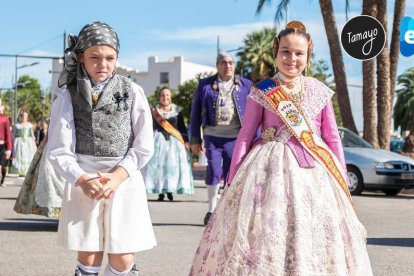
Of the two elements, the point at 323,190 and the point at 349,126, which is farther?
the point at 349,126

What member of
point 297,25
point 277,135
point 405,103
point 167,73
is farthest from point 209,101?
point 167,73

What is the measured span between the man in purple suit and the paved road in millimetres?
829

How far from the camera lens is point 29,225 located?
32.8 feet

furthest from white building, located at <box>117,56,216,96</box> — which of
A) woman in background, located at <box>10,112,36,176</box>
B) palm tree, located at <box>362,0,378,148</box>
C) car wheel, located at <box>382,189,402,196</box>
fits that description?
car wheel, located at <box>382,189,402,196</box>

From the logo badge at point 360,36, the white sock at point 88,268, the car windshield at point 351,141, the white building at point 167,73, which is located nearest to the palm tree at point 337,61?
the car windshield at point 351,141

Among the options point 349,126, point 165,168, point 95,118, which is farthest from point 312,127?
point 349,126

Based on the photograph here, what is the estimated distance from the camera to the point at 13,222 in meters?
10.3

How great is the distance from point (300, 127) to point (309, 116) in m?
0.13

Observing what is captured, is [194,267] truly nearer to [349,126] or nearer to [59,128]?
[59,128]

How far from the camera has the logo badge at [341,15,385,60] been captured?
13375 mm

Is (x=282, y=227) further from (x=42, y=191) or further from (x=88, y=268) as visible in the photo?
(x=42, y=191)

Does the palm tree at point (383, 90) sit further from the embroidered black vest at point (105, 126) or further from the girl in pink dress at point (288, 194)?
the embroidered black vest at point (105, 126)

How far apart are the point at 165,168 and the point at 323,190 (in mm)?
9148

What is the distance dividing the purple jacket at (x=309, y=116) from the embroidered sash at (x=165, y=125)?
315 inches
